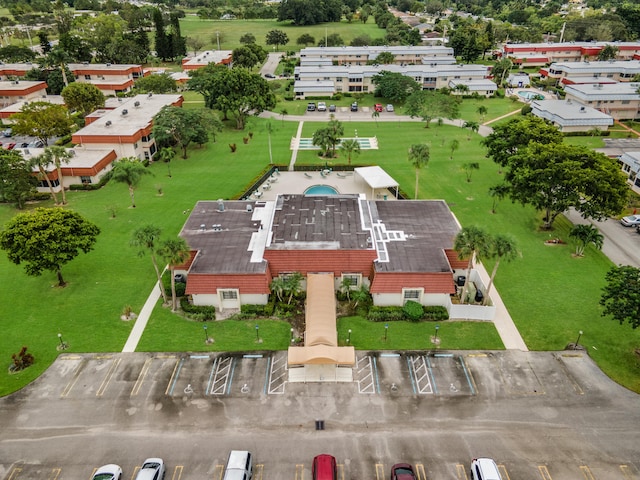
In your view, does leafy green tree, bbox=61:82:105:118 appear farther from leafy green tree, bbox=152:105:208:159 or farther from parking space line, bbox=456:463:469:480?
parking space line, bbox=456:463:469:480

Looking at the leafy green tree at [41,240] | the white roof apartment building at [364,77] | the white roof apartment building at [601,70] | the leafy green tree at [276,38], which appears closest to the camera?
the leafy green tree at [41,240]

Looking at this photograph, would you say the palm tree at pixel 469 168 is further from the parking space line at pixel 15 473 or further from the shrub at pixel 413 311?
the parking space line at pixel 15 473

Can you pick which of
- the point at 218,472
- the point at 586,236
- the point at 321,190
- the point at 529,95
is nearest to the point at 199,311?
the point at 218,472

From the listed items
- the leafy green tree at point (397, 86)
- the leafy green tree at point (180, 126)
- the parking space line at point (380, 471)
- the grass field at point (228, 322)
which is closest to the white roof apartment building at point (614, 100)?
the leafy green tree at point (397, 86)

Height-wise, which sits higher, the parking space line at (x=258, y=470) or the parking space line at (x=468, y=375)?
the parking space line at (x=468, y=375)

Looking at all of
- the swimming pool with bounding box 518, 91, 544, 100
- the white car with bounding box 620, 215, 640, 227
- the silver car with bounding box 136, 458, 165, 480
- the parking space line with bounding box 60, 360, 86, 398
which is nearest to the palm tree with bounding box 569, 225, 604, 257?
the white car with bounding box 620, 215, 640, 227

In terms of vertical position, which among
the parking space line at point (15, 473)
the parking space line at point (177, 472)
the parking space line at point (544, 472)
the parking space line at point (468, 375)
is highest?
the parking space line at point (468, 375)

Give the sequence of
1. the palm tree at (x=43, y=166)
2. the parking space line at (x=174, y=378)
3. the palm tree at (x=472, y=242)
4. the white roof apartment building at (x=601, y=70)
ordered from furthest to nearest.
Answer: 1. the white roof apartment building at (x=601, y=70)
2. the palm tree at (x=43, y=166)
3. the palm tree at (x=472, y=242)
4. the parking space line at (x=174, y=378)
